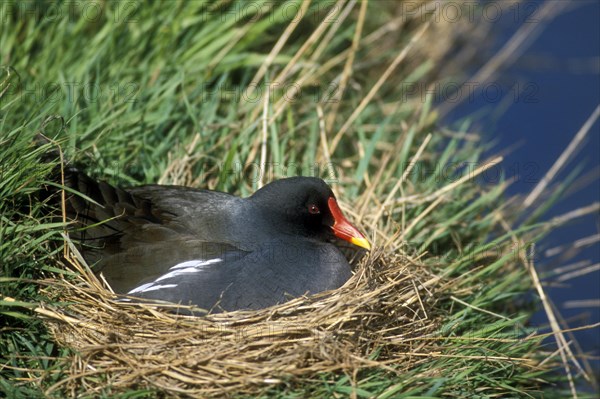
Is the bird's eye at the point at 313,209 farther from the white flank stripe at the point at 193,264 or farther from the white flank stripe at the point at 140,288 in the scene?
the white flank stripe at the point at 140,288

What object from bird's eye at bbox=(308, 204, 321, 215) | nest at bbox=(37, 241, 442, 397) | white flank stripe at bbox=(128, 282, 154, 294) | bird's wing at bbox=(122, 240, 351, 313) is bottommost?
nest at bbox=(37, 241, 442, 397)

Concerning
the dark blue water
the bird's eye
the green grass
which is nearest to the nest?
the green grass

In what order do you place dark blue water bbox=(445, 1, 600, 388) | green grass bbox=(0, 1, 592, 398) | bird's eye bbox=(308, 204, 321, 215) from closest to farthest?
1. green grass bbox=(0, 1, 592, 398)
2. bird's eye bbox=(308, 204, 321, 215)
3. dark blue water bbox=(445, 1, 600, 388)

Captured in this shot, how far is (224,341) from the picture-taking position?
9.73ft

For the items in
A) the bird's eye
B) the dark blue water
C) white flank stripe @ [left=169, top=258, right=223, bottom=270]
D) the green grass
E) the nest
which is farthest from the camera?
the dark blue water

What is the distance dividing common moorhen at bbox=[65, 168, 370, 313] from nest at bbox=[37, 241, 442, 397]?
0.10m

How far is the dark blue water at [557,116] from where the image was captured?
4.86 m

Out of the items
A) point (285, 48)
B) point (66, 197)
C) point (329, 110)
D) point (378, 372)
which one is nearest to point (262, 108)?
point (329, 110)

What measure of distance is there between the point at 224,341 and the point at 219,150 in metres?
1.66

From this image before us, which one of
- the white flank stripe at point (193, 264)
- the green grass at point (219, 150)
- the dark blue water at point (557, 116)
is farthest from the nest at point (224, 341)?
the dark blue water at point (557, 116)

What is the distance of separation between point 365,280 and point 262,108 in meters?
1.61

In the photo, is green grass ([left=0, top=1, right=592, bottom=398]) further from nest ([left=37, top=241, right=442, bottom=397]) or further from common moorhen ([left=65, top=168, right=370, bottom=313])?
common moorhen ([left=65, top=168, right=370, bottom=313])

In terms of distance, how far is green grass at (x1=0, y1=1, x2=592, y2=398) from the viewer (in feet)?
10.00

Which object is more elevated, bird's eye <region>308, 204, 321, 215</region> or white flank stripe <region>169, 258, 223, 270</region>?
bird's eye <region>308, 204, 321, 215</region>
